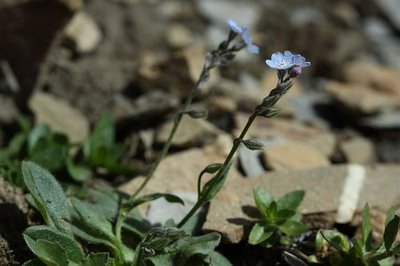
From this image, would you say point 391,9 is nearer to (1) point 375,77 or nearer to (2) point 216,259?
(1) point 375,77

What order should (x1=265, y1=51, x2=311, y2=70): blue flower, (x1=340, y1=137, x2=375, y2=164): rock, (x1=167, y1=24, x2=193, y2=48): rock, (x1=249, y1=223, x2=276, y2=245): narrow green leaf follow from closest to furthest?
(x1=265, y1=51, x2=311, y2=70): blue flower < (x1=249, y1=223, x2=276, y2=245): narrow green leaf < (x1=340, y1=137, x2=375, y2=164): rock < (x1=167, y1=24, x2=193, y2=48): rock

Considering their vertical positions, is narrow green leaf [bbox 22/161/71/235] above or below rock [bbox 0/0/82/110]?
below

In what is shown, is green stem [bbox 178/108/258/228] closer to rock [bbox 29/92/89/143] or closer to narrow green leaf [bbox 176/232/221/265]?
narrow green leaf [bbox 176/232/221/265]

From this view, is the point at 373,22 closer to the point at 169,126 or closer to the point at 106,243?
the point at 169,126

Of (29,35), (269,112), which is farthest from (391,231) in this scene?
(29,35)

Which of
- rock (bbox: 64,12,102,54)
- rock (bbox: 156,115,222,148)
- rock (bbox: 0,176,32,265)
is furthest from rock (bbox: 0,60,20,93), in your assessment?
rock (bbox: 0,176,32,265)

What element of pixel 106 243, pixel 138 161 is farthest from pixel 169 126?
pixel 106 243

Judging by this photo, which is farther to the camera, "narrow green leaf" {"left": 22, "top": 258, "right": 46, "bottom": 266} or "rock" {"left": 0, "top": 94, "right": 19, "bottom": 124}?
"rock" {"left": 0, "top": 94, "right": 19, "bottom": 124}

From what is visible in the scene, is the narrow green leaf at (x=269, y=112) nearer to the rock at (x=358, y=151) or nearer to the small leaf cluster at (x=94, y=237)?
the small leaf cluster at (x=94, y=237)

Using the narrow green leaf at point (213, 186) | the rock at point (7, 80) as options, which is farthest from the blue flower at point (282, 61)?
the rock at point (7, 80)
